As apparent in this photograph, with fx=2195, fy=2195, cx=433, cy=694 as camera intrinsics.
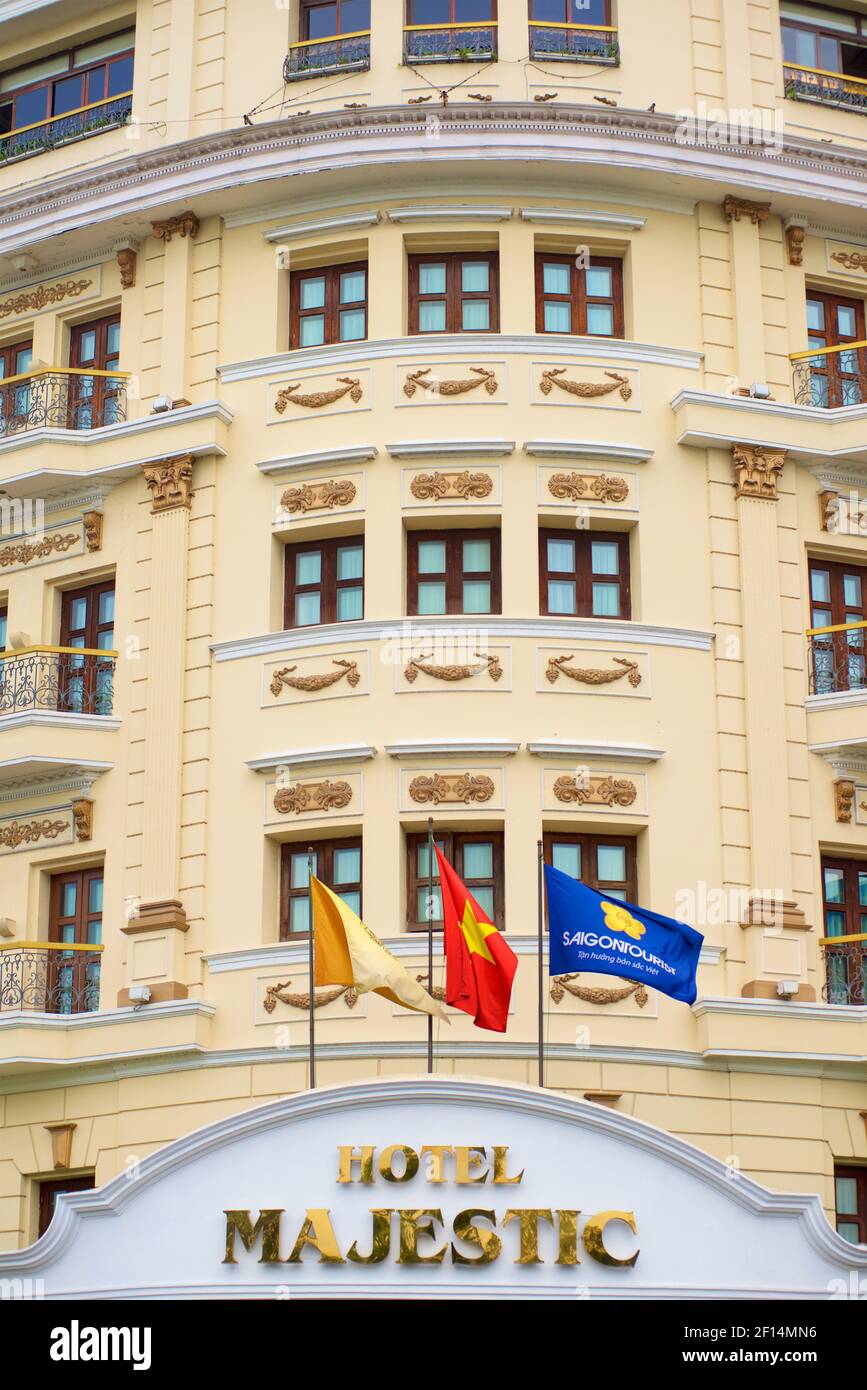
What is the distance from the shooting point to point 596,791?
2441 centimetres

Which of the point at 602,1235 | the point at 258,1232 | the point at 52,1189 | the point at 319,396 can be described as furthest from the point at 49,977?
the point at 602,1235

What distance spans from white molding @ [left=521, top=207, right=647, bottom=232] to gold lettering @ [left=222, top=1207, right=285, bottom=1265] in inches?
501

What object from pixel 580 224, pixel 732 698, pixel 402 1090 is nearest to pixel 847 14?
pixel 580 224

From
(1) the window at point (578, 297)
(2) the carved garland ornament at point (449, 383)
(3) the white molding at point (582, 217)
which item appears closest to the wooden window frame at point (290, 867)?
(2) the carved garland ornament at point (449, 383)

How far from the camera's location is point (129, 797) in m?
25.8

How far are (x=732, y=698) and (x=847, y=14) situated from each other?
10190mm

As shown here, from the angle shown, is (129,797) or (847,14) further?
(847,14)

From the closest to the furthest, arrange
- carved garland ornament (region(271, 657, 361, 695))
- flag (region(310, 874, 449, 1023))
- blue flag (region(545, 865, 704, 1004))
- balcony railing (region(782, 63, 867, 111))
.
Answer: flag (region(310, 874, 449, 1023))
blue flag (region(545, 865, 704, 1004))
carved garland ornament (region(271, 657, 361, 695))
balcony railing (region(782, 63, 867, 111))

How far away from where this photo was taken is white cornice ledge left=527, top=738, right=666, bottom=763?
2430cm

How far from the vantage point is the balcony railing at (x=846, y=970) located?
2439 cm

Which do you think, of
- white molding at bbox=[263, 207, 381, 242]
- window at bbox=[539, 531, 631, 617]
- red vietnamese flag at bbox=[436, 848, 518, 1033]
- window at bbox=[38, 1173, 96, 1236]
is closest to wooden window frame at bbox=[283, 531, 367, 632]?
window at bbox=[539, 531, 631, 617]

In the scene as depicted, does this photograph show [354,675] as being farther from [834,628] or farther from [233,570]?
[834,628]

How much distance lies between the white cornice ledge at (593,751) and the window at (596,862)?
911mm

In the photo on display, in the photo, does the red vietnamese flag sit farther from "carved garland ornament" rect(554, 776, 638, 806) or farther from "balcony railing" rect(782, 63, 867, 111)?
"balcony railing" rect(782, 63, 867, 111)
